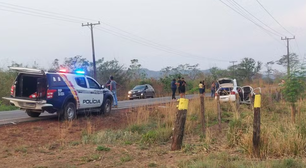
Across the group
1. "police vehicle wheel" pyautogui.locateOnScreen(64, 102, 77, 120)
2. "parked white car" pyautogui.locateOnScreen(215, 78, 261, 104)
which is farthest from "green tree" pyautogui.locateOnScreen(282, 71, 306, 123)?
"police vehicle wheel" pyautogui.locateOnScreen(64, 102, 77, 120)

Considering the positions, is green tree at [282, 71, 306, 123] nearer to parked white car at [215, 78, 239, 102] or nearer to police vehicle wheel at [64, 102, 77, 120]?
parked white car at [215, 78, 239, 102]

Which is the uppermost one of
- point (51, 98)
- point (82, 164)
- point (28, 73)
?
point (28, 73)

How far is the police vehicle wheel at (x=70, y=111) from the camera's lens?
13.6 meters

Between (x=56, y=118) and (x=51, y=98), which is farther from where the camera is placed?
(x=56, y=118)

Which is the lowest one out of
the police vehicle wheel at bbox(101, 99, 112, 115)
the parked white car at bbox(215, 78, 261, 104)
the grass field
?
the grass field

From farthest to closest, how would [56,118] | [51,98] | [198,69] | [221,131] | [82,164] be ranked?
[198,69]
[56,118]
[51,98]
[221,131]
[82,164]

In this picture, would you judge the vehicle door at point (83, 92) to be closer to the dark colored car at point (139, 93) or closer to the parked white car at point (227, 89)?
the parked white car at point (227, 89)

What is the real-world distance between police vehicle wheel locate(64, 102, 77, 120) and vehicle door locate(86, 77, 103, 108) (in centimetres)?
95

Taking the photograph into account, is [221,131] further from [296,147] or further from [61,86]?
[61,86]

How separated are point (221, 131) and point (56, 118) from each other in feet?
21.4

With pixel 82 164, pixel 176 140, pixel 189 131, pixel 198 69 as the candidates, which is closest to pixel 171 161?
pixel 176 140

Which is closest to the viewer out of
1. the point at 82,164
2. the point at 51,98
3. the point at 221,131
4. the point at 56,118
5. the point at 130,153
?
the point at 82,164

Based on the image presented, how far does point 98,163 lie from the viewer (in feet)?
23.0

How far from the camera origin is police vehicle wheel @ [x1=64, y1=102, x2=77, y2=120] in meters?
13.6
